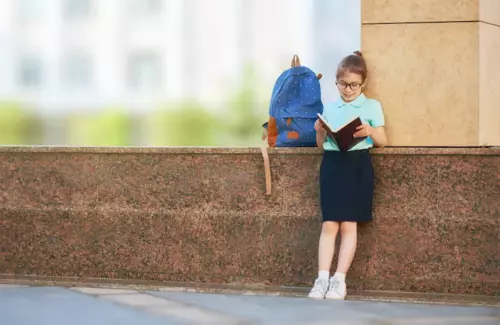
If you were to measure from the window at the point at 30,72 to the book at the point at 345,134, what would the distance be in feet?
8.84

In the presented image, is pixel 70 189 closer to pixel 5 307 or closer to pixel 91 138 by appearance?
pixel 91 138

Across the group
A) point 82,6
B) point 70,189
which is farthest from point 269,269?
point 82,6

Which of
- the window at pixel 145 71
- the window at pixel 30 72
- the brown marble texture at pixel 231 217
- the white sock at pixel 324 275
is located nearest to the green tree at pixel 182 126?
the window at pixel 145 71

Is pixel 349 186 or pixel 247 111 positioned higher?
pixel 247 111

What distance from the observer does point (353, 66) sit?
636 cm

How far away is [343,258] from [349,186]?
46 cm

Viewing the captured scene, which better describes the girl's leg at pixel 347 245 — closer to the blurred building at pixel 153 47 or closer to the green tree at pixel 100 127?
the blurred building at pixel 153 47

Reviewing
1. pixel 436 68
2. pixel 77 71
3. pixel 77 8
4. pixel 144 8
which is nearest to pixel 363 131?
pixel 436 68

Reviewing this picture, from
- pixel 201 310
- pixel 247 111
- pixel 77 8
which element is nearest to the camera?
pixel 201 310

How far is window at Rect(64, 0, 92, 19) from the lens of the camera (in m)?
7.46

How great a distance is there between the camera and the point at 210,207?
6.61 metres

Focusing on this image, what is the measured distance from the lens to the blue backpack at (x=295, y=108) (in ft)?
21.6

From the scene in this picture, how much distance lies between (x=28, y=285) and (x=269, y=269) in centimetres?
162

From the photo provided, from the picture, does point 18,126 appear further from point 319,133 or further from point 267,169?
point 319,133
